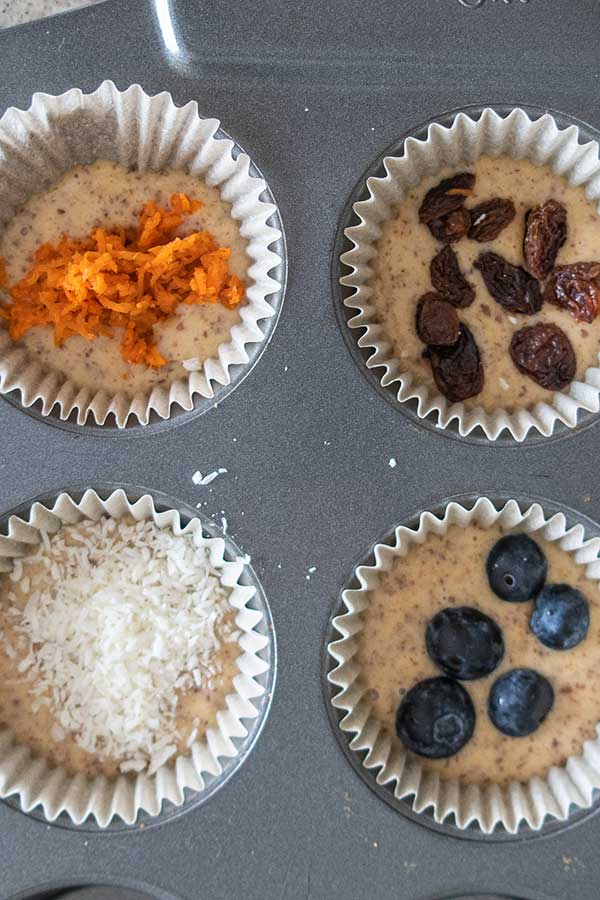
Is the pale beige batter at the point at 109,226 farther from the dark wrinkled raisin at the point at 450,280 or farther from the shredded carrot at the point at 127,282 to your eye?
the dark wrinkled raisin at the point at 450,280

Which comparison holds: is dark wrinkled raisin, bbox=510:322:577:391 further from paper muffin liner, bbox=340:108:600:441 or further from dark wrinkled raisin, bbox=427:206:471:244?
dark wrinkled raisin, bbox=427:206:471:244

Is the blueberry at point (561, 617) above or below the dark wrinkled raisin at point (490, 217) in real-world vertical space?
below

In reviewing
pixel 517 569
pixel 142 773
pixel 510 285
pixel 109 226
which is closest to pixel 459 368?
pixel 510 285

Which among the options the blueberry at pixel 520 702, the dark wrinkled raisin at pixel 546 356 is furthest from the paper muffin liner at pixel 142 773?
the dark wrinkled raisin at pixel 546 356

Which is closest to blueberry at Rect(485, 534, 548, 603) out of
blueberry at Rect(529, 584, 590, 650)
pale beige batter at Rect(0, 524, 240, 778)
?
blueberry at Rect(529, 584, 590, 650)

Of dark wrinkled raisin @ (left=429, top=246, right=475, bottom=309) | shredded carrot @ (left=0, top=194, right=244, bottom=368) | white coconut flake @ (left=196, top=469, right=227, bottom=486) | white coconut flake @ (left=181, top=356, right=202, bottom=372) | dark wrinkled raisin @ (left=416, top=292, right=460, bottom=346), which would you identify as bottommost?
white coconut flake @ (left=196, top=469, right=227, bottom=486)

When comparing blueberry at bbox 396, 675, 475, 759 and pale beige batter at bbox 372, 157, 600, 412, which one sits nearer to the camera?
blueberry at bbox 396, 675, 475, 759

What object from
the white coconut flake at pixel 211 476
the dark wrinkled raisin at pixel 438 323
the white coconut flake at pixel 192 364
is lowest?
the white coconut flake at pixel 211 476
